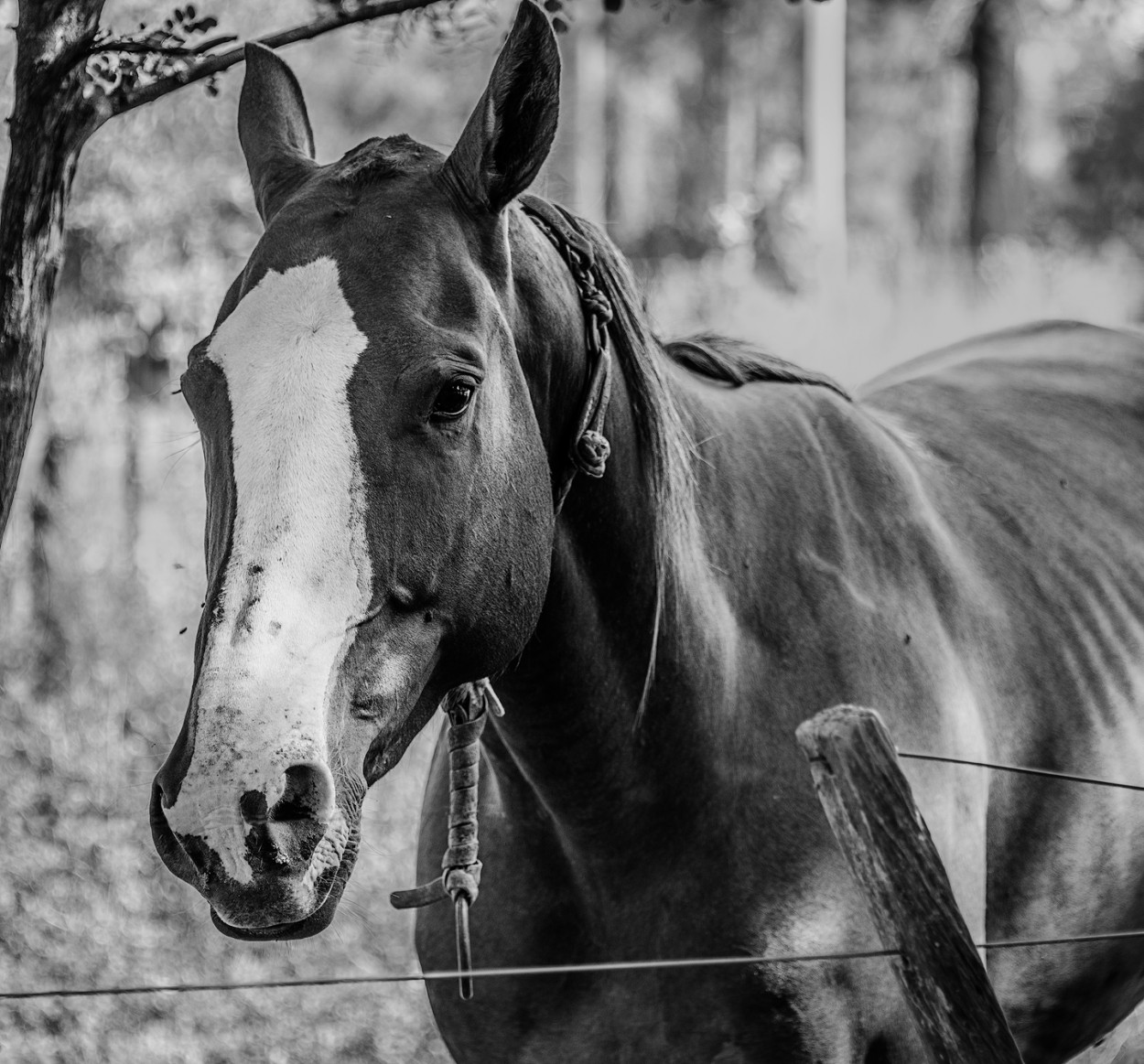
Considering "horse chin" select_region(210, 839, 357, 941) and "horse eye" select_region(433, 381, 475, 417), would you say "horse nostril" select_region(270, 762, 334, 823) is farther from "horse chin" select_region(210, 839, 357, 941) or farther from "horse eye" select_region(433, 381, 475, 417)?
"horse eye" select_region(433, 381, 475, 417)

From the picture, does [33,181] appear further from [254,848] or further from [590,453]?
[254,848]

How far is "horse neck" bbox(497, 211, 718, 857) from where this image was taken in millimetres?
2322

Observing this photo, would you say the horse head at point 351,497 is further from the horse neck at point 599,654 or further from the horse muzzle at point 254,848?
the horse neck at point 599,654

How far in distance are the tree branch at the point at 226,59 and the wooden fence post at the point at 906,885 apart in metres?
1.50

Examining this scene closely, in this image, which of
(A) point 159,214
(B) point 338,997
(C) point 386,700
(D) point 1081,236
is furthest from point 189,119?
(D) point 1081,236

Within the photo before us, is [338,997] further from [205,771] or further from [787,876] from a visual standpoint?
[205,771]

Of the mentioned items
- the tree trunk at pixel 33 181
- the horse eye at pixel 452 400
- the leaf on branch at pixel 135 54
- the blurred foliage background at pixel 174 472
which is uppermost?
the leaf on branch at pixel 135 54

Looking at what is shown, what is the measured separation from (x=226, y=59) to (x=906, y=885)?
1799mm

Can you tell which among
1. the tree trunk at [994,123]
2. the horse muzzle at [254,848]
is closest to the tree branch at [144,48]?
the horse muzzle at [254,848]

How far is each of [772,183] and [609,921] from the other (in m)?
12.3

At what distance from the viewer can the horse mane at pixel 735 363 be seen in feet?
9.44

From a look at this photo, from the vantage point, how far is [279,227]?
2.08 metres

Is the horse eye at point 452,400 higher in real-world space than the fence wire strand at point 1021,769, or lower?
higher

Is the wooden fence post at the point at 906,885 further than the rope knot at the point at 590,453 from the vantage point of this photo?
No
